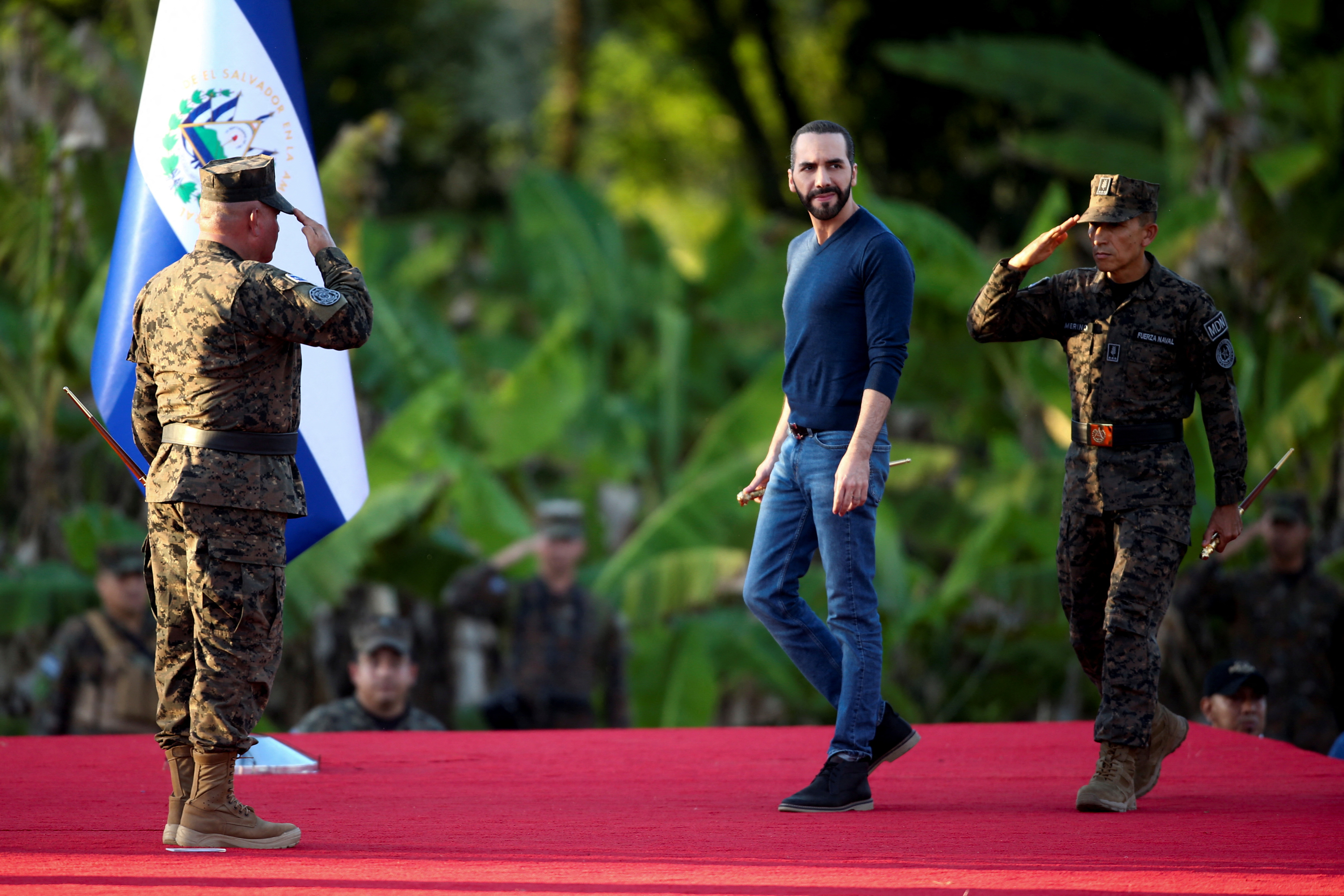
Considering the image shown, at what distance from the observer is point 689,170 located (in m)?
27.3

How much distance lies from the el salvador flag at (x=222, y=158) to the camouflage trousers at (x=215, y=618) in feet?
3.92

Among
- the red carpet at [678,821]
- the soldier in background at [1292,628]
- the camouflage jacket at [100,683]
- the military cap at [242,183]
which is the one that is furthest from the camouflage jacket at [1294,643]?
the military cap at [242,183]

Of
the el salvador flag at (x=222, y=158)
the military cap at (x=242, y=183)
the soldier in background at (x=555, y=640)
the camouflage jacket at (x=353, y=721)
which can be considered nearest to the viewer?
the military cap at (x=242, y=183)

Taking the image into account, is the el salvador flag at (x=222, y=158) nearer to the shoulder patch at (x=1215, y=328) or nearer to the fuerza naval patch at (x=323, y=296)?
the fuerza naval patch at (x=323, y=296)

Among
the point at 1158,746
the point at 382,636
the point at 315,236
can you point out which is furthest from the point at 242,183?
the point at 382,636

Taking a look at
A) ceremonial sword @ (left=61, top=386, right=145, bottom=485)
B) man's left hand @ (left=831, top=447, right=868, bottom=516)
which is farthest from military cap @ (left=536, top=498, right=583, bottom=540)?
man's left hand @ (left=831, top=447, right=868, bottom=516)

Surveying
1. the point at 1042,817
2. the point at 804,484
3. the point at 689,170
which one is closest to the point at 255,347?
the point at 804,484

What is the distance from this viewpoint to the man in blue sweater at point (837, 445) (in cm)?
417

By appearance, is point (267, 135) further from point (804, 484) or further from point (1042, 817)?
point (1042, 817)

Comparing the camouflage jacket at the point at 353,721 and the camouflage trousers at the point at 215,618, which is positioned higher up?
the camouflage trousers at the point at 215,618

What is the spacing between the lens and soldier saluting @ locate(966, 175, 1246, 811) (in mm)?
4305

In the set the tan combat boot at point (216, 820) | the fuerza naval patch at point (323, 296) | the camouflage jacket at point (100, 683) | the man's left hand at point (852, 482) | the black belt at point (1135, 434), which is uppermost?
the fuerza naval patch at point (323, 296)

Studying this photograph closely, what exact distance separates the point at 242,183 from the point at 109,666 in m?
4.70

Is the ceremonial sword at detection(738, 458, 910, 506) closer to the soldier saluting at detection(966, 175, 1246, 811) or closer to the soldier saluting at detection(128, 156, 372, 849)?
the soldier saluting at detection(966, 175, 1246, 811)
